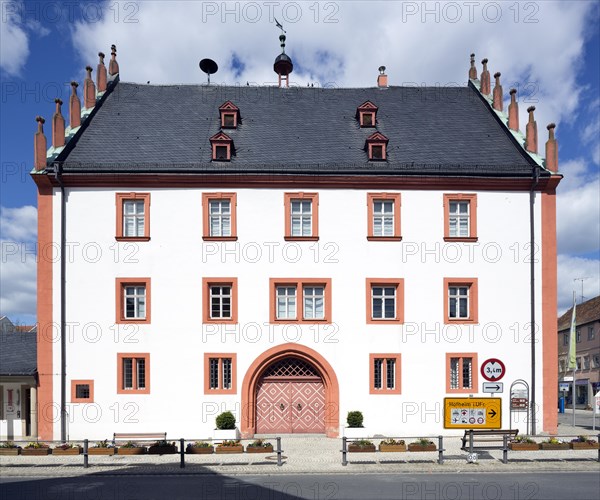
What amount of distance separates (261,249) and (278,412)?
6.28 meters

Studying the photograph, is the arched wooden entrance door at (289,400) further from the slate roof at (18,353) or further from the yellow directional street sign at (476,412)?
the slate roof at (18,353)

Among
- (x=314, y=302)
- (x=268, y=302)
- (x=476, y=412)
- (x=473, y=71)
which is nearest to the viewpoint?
(x=476, y=412)

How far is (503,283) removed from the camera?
2103cm

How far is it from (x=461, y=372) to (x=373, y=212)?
6970mm

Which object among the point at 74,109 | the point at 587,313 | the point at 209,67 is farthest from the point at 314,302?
the point at 587,313

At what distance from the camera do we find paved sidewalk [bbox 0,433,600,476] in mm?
14492

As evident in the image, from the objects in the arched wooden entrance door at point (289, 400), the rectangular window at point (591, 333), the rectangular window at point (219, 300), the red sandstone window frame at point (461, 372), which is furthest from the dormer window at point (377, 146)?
the rectangular window at point (591, 333)

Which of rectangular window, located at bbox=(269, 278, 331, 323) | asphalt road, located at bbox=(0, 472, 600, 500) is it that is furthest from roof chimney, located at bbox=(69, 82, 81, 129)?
asphalt road, located at bbox=(0, 472, 600, 500)

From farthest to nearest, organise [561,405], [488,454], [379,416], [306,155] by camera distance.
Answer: [561,405]
[306,155]
[379,416]
[488,454]

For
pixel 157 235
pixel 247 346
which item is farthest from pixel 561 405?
pixel 157 235

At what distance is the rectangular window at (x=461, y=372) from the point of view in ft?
67.3

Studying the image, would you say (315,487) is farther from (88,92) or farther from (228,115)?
(88,92)

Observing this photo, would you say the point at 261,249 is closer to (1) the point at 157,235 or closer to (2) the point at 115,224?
(1) the point at 157,235

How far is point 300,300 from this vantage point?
20.6 meters
